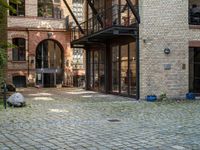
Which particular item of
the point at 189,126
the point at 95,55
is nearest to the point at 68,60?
the point at 95,55

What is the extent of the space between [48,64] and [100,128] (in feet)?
76.1

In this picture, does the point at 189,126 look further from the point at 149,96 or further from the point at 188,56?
the point at 188,56

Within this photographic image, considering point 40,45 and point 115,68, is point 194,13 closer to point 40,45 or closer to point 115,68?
point 115,68

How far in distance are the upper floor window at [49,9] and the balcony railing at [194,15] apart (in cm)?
1559

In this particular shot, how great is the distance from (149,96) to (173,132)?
8314 mm

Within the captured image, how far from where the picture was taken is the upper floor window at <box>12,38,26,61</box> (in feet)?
99.7

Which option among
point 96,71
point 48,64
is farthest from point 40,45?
point 96,71

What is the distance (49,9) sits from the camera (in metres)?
31.8

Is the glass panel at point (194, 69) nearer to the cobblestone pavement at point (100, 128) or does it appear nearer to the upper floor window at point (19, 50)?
the cobblestone pavement at point (100, 128)

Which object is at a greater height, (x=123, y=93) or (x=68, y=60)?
(x=68, y=60)

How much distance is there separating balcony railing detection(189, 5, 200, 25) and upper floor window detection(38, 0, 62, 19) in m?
15.6

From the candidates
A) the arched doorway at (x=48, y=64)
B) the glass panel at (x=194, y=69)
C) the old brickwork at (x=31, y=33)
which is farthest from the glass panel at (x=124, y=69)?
the arched doorway at (x=48, y=64)

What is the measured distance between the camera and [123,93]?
19453 mm

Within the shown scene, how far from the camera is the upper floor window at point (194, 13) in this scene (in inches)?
738
